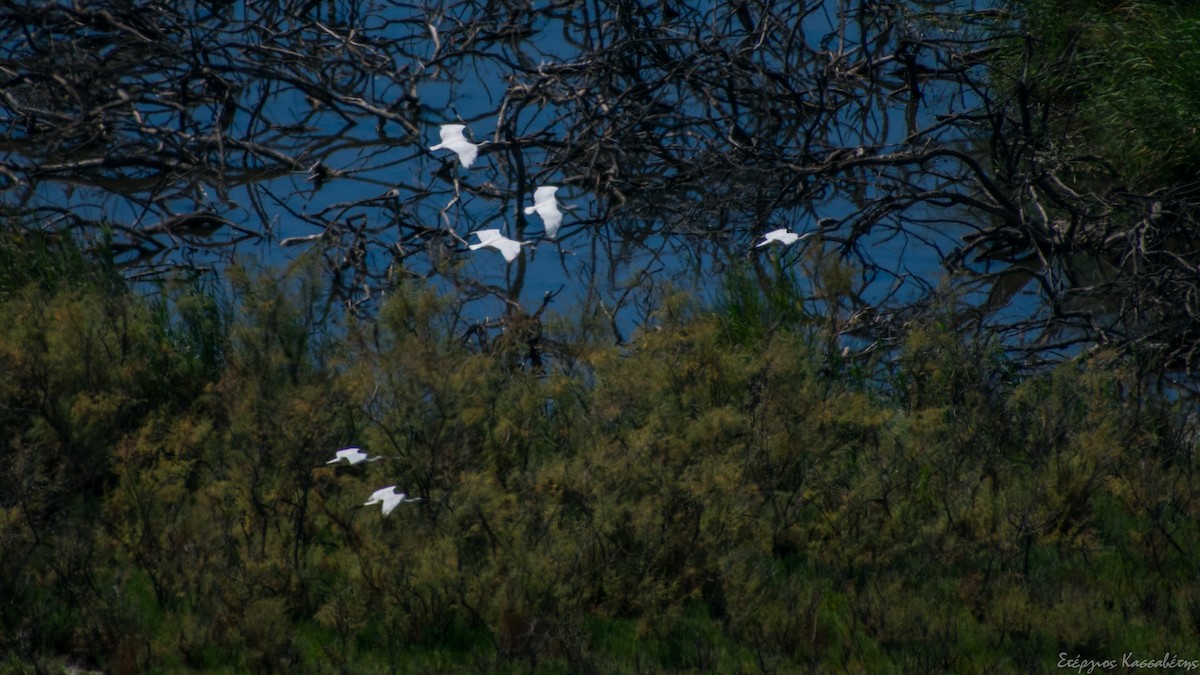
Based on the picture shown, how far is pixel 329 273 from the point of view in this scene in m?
6.91

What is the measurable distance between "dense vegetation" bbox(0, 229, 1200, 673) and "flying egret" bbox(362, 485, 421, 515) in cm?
11

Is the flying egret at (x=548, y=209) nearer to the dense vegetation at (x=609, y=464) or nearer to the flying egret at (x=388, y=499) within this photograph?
the dense vegetation at (x=609, y=464)

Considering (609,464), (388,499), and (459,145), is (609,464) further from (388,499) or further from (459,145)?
(459,145)

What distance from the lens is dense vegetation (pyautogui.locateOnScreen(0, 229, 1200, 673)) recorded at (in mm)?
4305

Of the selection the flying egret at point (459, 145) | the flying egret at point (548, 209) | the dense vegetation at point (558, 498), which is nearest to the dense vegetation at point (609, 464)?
the dense vegetation at point (558, 498)

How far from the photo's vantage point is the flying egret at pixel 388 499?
4.59 meters

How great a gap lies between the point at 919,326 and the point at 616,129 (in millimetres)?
2520

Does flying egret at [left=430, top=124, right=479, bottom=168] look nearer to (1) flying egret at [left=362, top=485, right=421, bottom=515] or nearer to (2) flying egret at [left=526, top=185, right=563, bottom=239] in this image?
(2) flying egret at [left=526, top=185, right=563, bottom=239]

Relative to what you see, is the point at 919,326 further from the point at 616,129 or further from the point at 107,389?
the point at 107,389

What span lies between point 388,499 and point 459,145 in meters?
2.53

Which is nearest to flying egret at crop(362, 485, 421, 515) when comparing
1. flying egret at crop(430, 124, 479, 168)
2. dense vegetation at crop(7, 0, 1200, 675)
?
dense vegetation at crop(7, 0, 1200, 675)

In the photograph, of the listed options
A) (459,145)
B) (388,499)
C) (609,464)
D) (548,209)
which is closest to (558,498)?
(609,464)

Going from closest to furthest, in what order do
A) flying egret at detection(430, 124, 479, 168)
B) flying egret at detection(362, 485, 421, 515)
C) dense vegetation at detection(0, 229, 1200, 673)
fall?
dense vegetation at detection(0, 229, 1200, 673) < flying egret at detection(362, 485, 421, 515) < flying egret at detection(430, 124, 479, 168)

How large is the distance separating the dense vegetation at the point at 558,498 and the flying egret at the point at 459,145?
1089mm
